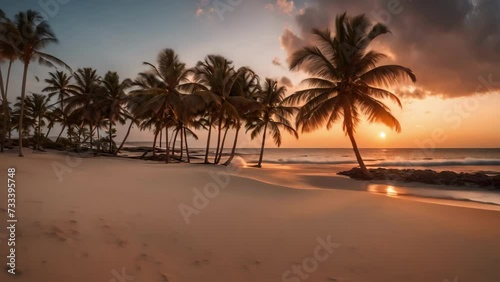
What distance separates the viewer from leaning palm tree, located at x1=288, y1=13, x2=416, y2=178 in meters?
15.8

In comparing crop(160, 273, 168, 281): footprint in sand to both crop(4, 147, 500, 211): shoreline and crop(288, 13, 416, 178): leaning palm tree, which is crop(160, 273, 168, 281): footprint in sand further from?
crop(288, 13, 416, 178): leaning palm tree

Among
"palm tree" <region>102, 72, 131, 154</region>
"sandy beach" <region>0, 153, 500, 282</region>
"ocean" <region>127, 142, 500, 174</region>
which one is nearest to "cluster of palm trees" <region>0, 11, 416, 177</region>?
"palm tree" <region>102, 72, 131, 154</region>

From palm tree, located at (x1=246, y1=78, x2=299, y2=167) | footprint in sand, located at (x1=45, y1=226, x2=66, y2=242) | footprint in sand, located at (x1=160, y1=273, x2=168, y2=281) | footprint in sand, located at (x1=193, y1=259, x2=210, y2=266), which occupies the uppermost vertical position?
palm tree, located at (x1=246, y1=78, x2=299, y2=167)

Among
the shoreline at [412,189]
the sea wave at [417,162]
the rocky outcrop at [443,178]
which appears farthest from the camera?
the sea wave at [417,162]

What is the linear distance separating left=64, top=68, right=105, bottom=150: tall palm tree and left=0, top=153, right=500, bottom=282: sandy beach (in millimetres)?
26163

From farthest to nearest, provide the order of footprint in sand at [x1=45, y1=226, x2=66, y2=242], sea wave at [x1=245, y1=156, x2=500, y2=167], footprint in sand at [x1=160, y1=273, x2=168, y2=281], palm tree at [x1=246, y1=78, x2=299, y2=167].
A: sea wave at [x1=245, y1=156, x2=500, y2=167]
palm tree at [x1=246, y1=78, x2=299, y2=167]
footprint in sand at [x1=45, y1=226, x2=66, y2=242]
footprint in sand at [x1=160, y1=273, x2=168, y2=281]

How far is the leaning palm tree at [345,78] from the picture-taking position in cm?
1577

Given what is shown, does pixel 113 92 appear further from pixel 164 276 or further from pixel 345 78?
pixel 164 276

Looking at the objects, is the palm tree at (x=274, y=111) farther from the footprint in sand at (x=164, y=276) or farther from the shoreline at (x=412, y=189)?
the footprint in sand at (x=164, y=276)

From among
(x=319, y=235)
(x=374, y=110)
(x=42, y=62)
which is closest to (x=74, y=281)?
(x=319, y=235)

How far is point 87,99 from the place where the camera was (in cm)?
3047

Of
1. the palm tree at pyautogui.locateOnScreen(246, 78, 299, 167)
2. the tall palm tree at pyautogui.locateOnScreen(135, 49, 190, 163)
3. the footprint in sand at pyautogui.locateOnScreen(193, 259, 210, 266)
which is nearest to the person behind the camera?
the footprint in sand at pyautogui.locateOnScreen(193, 259, 210, 266)

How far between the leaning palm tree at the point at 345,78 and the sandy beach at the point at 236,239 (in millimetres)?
10274

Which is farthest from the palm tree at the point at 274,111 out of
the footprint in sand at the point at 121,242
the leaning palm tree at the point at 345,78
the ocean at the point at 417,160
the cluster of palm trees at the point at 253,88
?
the footprint in sand at the point at 121,242
